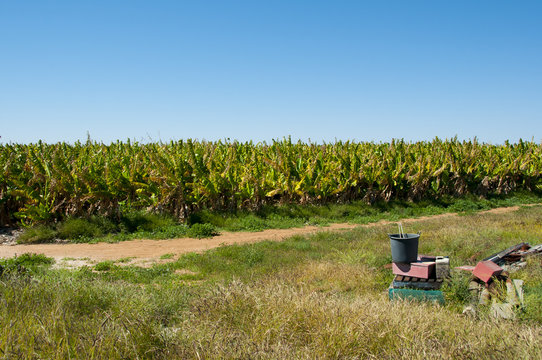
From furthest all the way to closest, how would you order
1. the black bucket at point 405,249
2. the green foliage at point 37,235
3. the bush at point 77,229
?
the bush at point 77,229 → the green foliage at point 37,235 → the black bucket at point 405,249

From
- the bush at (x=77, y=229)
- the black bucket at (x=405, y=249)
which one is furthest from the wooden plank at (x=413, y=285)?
the bush at (x=77, y=229)

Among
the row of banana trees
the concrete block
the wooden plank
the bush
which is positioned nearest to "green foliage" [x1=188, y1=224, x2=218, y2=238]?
the row of banana trees

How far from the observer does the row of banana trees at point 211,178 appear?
11.6 metres

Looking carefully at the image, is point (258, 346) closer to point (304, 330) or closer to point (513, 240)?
point (304, 330)

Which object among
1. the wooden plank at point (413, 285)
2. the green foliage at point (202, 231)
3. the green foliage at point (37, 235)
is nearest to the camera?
the wooden plank at point (413, 285)

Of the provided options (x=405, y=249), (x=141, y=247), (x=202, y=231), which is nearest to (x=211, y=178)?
(x=202, y=231)

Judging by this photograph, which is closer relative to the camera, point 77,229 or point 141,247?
point 141,247

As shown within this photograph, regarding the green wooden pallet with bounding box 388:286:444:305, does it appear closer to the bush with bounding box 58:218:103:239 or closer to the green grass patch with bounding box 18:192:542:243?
the green grass patch with bounding box 18:192:542:243

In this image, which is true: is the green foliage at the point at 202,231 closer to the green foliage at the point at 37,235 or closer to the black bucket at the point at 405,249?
the green foliage at the point at 37,235

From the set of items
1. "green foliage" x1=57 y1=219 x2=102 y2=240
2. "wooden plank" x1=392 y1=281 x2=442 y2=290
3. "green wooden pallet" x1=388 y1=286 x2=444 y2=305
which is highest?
"green foliage" x1=57 y1=219 x2=102 y2=240

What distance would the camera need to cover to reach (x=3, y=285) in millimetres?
4938

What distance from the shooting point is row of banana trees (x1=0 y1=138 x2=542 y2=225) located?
1159 centimetres

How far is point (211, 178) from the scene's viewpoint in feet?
41.2

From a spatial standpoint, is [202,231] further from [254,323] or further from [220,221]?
[254,323]
